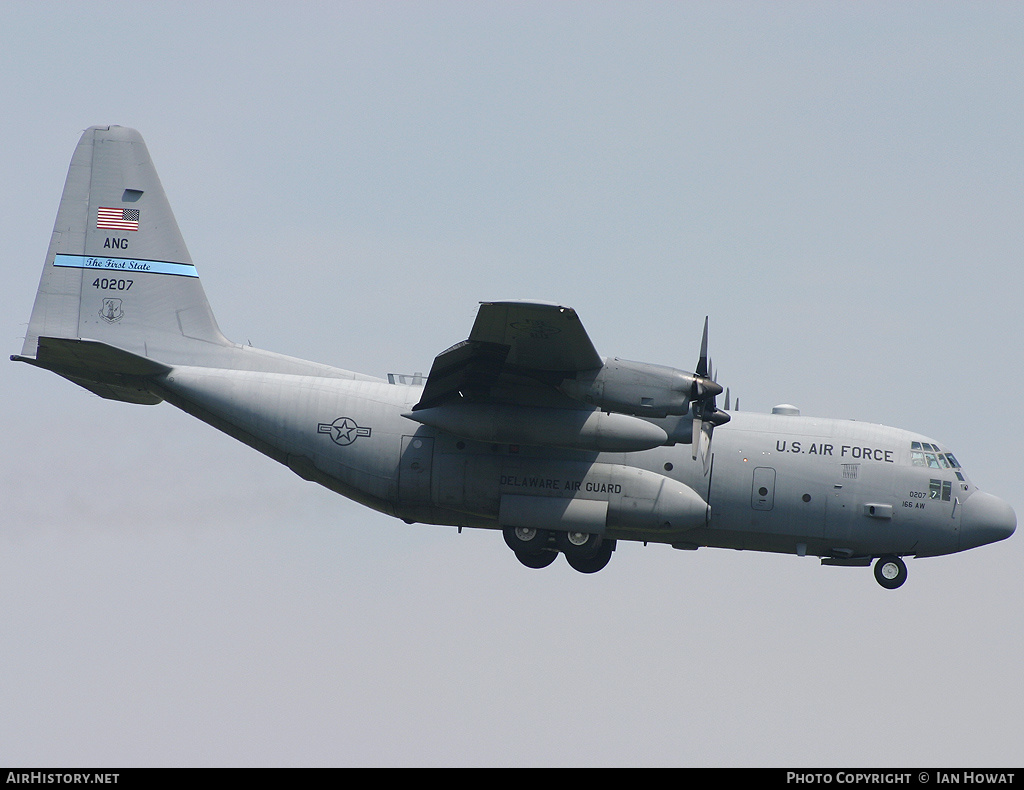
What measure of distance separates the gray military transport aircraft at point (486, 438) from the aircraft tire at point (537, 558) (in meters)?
0.03

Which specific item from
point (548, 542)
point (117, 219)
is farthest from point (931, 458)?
point (117, 219)

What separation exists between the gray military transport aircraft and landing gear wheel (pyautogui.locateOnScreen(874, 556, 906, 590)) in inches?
1.1

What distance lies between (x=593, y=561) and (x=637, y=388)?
194 inches

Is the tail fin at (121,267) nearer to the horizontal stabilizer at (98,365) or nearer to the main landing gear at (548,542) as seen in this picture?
the horizontal stabilizer at (98,365)

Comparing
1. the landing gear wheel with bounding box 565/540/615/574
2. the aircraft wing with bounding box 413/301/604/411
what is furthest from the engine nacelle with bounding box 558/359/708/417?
the landing gear wheel with bounding box 565/540/615/574

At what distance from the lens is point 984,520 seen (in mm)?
22594

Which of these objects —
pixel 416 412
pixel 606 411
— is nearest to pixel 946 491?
Result: pixel 606 411

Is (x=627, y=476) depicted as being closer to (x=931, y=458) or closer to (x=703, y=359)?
(x=703, y=359)

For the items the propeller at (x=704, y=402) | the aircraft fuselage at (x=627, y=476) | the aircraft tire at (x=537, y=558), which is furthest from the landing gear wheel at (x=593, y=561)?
the propeller at (x=704, y=402)

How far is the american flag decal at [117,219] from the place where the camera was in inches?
907

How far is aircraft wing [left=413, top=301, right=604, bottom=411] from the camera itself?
1858 centimetres

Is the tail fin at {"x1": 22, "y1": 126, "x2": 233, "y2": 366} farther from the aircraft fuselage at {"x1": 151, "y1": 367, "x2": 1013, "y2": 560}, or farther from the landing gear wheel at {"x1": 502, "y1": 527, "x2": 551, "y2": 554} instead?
the landing gear wheel at {"x1": 502, "y1": 527, "x2": 551, "y2": 554}

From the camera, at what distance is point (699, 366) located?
20.5 metres

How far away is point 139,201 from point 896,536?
1615cm
